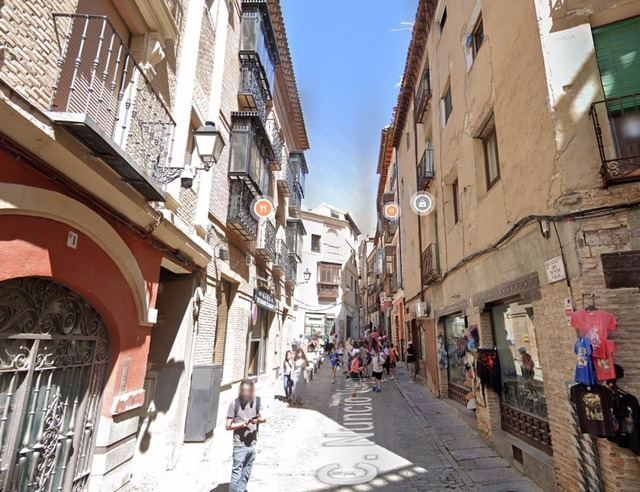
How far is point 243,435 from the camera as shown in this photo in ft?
15.8

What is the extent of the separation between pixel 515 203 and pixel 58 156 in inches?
250

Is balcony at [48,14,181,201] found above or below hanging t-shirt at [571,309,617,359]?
above

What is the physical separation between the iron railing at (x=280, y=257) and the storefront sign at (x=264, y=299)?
1.15 meters

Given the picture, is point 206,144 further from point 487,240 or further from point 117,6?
point 487,240

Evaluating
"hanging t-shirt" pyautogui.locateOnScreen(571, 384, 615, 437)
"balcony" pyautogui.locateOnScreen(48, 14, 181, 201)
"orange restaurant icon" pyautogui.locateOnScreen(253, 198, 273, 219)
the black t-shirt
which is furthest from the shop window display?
the black t-shirt

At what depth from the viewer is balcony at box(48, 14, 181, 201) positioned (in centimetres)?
353

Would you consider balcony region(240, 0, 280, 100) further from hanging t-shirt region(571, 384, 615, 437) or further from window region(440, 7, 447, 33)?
hanging t-shirt region(571, 384, 615, 437)

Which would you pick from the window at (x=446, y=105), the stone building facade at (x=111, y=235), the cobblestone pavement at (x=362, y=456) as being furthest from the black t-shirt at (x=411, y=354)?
the window at (x=446, y=105)

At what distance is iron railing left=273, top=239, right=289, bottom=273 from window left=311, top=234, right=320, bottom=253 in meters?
17.0

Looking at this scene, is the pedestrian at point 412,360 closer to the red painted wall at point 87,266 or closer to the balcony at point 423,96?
the balcony at point 423,96

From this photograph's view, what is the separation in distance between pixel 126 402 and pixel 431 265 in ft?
31.8

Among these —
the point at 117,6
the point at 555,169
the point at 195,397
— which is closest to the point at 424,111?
the point at 555,169

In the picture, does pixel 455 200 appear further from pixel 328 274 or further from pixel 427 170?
pixel 328 274

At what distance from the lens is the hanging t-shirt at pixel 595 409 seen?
12.6 feet
